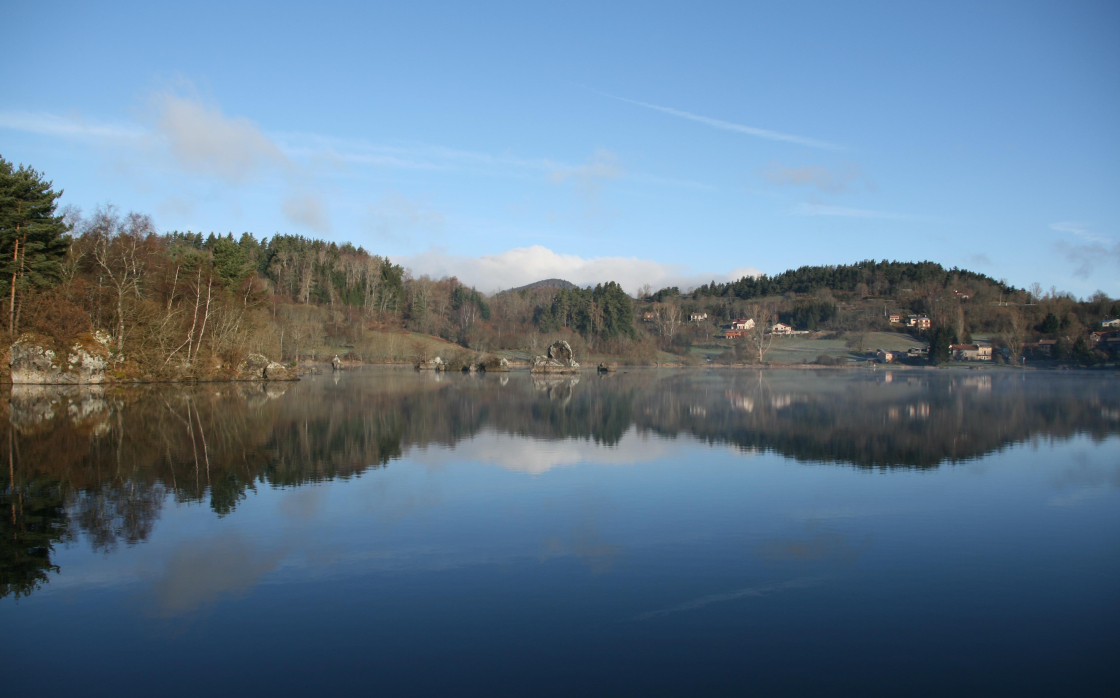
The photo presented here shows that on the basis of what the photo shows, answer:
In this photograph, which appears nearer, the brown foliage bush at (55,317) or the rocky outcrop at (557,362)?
the brown foliage bush at (55,317)

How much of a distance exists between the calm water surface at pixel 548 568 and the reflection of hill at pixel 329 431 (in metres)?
0.13

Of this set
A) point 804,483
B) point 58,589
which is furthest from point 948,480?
point 58,589

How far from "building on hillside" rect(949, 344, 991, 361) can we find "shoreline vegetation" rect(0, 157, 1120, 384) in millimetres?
1046

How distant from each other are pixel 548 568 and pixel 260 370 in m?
40.4

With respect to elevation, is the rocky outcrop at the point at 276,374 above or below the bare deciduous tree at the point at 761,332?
below

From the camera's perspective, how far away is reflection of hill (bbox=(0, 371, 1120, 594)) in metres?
9.81

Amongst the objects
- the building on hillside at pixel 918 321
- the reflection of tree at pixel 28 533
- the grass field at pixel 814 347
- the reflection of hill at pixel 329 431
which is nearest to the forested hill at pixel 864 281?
the building on hillside at pixel 918 321

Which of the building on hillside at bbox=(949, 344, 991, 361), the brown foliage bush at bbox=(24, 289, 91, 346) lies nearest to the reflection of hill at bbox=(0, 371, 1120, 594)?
the brown foliage bush at bbox=(24, 289, 91, 346)

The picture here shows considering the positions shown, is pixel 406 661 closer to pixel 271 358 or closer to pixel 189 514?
pixel 189 514

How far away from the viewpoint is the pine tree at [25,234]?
101 feet

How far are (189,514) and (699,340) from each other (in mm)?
116658

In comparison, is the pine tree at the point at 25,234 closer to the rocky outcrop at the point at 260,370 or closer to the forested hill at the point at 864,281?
the rocky outcrop at the point at 260,370

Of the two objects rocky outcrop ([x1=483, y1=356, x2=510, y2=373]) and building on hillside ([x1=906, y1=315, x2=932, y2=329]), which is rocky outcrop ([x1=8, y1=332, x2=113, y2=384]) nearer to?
rocky outcrop ([x1=483, y1=356, x2=510, y2=373])

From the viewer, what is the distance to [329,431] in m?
17.9
